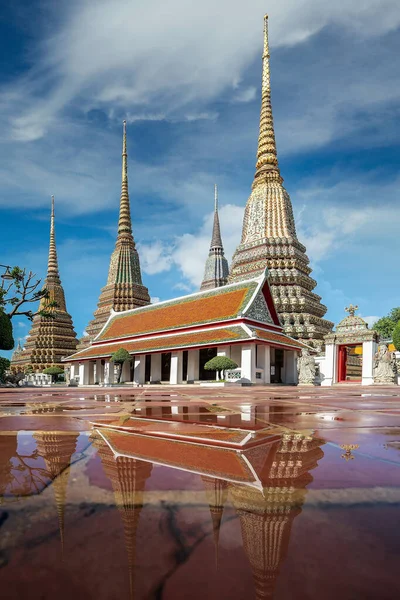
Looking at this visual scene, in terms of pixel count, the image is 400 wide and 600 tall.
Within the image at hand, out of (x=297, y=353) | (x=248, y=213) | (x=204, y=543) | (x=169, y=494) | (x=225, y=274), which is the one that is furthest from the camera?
(x=225, y=274)

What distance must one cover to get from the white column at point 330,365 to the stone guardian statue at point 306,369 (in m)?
1.18

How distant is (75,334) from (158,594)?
49.7m

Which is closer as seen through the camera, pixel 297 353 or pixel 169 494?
pixel 169 494

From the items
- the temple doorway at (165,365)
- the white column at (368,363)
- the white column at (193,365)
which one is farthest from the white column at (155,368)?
the white column at (368,363)

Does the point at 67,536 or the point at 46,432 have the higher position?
the point at 67,536

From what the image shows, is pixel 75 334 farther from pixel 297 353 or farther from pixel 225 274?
pixel 297 353

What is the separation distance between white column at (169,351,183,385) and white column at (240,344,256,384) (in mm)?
4145

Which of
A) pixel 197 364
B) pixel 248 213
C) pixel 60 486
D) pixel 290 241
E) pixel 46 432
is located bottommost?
pixel 197 364

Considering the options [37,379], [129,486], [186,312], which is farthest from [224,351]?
[37,379]

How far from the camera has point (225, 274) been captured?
2596 inches

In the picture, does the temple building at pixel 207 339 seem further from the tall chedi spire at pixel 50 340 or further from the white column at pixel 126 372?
the tall chedi spire at pixel 50 340

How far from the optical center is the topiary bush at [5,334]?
74.0 ft

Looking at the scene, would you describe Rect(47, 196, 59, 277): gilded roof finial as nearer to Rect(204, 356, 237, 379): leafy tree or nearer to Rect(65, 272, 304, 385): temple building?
Rect(65, 272, 304, 385): temple building

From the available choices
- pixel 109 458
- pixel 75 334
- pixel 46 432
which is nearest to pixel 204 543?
pixel 109 458
